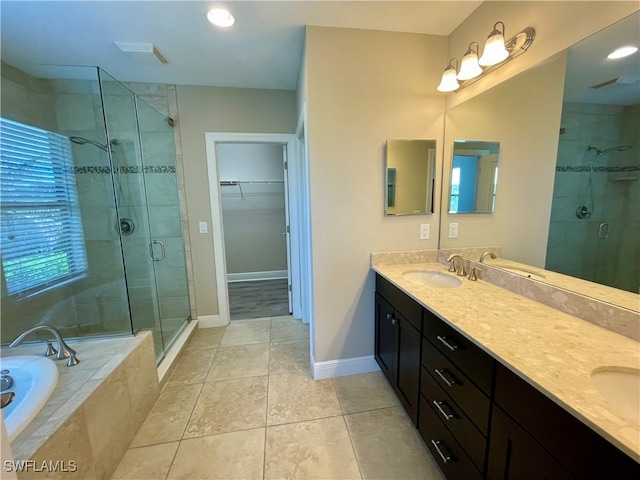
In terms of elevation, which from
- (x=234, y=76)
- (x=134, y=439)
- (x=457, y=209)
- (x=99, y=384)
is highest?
(x=234, y=76)

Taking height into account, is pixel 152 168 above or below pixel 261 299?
above

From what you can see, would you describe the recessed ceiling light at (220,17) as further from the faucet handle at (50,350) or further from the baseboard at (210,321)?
the baseboard at (210,321)

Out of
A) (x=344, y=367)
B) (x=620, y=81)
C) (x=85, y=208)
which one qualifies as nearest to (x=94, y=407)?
(x=344, y=367)

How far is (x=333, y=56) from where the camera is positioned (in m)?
1.70

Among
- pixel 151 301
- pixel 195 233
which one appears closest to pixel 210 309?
pixel 151 301

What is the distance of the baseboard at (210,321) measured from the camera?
2.86 meters

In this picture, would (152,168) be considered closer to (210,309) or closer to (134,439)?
(210,309)

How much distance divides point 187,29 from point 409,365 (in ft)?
8.48

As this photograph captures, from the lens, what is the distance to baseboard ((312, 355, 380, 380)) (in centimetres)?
200

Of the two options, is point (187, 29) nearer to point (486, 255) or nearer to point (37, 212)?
point (37, 212)

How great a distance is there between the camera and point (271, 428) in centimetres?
156

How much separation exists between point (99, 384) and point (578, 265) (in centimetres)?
241

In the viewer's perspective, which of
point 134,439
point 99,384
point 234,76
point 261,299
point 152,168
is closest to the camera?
point 99,384

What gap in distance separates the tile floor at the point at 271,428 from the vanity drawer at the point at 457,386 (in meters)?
0.45
